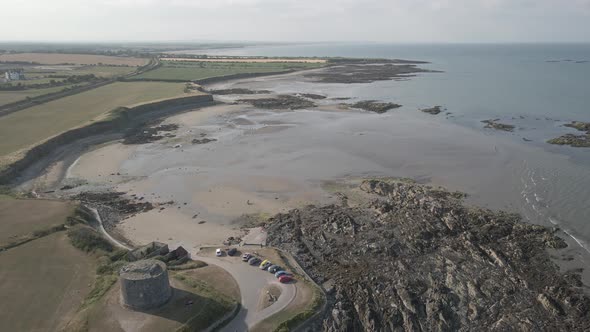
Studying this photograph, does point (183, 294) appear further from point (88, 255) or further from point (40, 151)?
point (40, 151)

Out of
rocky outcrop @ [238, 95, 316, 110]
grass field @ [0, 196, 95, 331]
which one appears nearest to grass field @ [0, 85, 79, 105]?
rocky outcrop @ [238, 95, 316, 110]

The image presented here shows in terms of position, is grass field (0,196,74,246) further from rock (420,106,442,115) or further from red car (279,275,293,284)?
rock (420,106,442,115)

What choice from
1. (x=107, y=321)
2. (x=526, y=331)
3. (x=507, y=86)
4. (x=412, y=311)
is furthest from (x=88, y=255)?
(x=507, y=86)

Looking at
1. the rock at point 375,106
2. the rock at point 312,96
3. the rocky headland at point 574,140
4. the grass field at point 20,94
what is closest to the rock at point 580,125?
the rocky headland at point 574,140

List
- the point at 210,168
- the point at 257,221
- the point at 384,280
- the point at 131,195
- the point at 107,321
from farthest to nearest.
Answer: the point at 210,168 < the point at 131,195 < the point at 257,221 < the point at 384,280 < the point at 107,321

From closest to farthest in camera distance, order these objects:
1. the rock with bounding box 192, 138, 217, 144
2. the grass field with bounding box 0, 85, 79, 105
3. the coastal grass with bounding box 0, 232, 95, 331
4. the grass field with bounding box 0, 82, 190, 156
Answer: the coastal grass with bounding box 0, 232, 95, 331 → the grass field with bounding box 0, 82, 190, 156 → the rock with bounding box 192, 138, 217, 144 → the grass field with bounding box 0, 85, 79, 105

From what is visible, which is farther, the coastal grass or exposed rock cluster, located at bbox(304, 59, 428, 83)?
exposed rock cluster, located at bbox(304, 59, 428, 83)

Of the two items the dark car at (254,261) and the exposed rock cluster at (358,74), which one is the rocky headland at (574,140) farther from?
the exposed rock cluster at (358,74)
